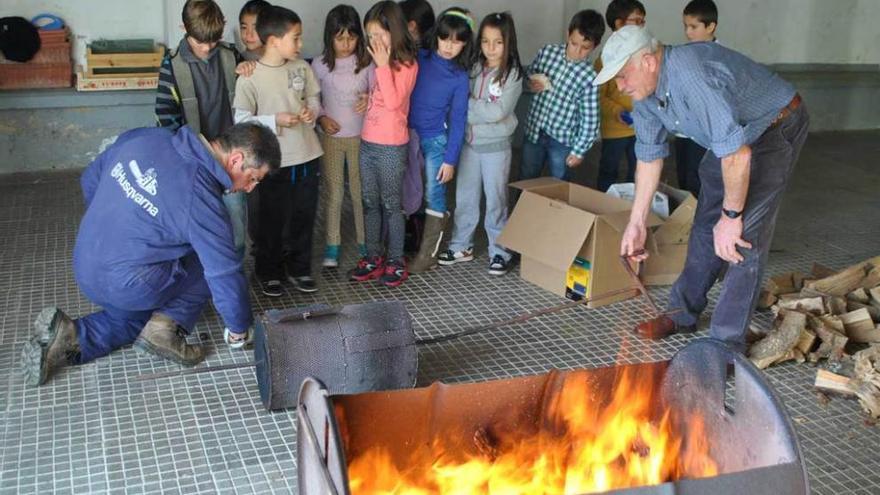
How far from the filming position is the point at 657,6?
26.6 feet

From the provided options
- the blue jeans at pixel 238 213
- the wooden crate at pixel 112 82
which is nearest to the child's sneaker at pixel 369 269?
the blue jeans at pixel 238 213

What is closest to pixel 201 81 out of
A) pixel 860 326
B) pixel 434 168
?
pixel 434 168

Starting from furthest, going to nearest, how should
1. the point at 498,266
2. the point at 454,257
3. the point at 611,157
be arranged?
1. the point at 611,157
2. the point at 454,257
3. the point at 498,266

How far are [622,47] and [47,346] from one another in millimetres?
2538

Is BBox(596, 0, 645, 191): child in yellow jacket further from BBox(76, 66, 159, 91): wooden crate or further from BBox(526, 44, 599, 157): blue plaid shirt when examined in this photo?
BBox(76, 66, 159, 91): wooden crate

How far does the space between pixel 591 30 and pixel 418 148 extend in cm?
112

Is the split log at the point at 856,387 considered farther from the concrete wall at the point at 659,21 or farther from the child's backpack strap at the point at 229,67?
the concrete wall at the point at 659,21

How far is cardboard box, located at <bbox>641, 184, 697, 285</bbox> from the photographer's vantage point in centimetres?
498

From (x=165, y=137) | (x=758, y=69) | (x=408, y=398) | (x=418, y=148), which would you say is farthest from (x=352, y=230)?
(x=408, y=398)

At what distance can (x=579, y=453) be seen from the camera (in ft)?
8.83

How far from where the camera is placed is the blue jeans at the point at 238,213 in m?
4.57

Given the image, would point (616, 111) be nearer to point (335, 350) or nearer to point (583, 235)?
point (583, 235)

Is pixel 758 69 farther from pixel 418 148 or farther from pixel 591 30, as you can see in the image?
pixel 418 148

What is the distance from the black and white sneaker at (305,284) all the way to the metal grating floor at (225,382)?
0.22 ft
